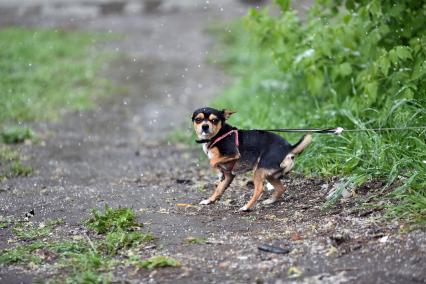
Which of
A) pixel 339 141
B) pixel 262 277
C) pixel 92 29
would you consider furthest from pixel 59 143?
pixel 92 29

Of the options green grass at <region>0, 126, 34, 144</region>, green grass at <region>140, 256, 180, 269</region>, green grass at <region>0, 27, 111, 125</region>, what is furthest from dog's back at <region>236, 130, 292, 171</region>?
green grass at <region>0, 27, 111, 125</region>

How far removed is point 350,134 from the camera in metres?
7.07

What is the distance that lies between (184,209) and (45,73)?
874 centimetres

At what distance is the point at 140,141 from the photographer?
10133 millimetres

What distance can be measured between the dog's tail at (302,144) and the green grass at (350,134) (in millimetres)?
476

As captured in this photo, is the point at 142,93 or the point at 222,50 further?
the point at 222,50

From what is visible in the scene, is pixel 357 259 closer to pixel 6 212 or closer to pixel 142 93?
pixel 6 212

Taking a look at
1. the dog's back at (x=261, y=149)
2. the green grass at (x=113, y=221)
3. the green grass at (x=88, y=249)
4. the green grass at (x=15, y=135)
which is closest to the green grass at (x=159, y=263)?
the green grass at (x=88, y=249)

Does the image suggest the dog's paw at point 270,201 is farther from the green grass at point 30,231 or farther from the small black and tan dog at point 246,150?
the green grass at point 30,231

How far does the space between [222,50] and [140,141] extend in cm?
749

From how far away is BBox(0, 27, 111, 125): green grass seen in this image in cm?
1181

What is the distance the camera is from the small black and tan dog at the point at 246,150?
19.2ft

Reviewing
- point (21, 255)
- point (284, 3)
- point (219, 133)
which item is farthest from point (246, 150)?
point (284, 3)

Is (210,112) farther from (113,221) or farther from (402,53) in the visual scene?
(402,53)
